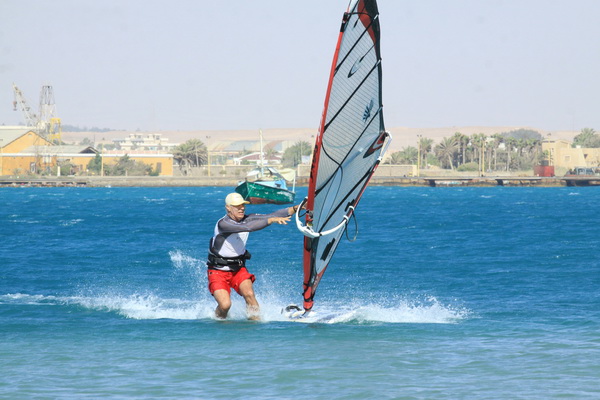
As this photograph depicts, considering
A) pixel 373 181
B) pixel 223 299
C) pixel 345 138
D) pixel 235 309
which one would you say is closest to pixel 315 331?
pixel 223 299

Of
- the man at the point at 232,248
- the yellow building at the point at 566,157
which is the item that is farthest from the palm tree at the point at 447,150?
the man at the point at 232,248

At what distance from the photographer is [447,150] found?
182 metres

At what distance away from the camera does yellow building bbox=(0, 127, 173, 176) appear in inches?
5778

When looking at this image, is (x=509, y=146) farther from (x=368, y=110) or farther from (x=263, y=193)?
(x=368, y=110)

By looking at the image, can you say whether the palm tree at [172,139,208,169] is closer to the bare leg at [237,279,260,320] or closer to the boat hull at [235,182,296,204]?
the boat hull at [235,182,296,204]

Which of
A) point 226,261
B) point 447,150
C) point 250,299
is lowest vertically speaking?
point 250,299

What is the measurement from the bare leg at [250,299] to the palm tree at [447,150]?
16859 centimetres

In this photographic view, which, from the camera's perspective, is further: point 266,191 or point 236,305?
point 266,191

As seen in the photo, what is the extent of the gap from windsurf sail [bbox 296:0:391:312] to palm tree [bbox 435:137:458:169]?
169010 millimetres

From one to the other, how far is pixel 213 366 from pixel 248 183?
254 ft

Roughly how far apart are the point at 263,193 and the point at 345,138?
77.7 meters

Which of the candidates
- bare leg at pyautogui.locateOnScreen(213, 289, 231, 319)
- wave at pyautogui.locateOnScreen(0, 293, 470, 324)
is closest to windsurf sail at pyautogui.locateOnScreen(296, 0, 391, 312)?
bare leg at pyautogui.locateOnScreen(213, 289, 231, 319)

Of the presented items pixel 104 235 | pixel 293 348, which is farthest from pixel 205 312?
pixel 104 235

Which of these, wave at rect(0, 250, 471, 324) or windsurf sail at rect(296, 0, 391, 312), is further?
wave at rect(0, 250, 471, 324)
